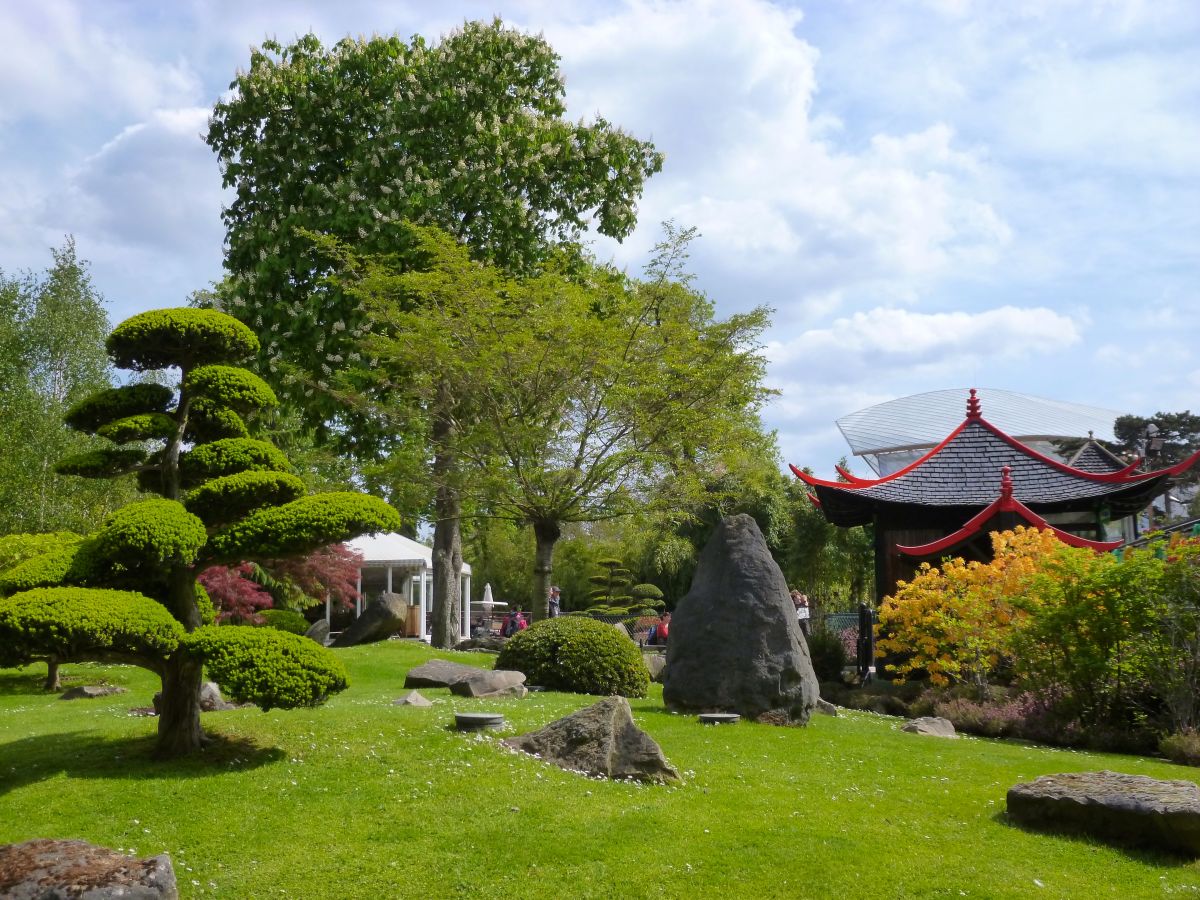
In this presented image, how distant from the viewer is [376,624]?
82.6 feet

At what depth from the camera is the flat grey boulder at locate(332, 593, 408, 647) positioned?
25172 millimetres

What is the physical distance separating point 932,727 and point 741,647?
3.02 m

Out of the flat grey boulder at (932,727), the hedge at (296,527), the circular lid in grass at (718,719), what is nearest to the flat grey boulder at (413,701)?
the circular lid in grass at (718,719)

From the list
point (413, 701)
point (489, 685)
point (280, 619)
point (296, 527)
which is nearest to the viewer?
point (296, 527)

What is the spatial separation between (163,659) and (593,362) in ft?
36.2

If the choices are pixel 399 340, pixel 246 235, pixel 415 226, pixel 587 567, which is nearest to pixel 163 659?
pixel 399 340

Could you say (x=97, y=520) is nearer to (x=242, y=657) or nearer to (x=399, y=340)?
(x=399, y=340)

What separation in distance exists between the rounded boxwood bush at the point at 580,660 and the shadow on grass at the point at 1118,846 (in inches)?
285

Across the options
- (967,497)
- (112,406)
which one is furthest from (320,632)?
(112,406)

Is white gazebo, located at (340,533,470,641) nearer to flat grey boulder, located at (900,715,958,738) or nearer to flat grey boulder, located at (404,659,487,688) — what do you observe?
flat grey boulder, located at (404,659,487,688)

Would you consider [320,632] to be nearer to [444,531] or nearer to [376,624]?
[376,624]

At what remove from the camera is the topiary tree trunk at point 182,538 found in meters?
7.89

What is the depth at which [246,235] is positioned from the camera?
796 inches

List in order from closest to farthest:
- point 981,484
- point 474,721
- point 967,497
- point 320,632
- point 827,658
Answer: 1. point 474,721
2. point 827,658
3. point 967,497
4. point 981,484
5. point 320,632
